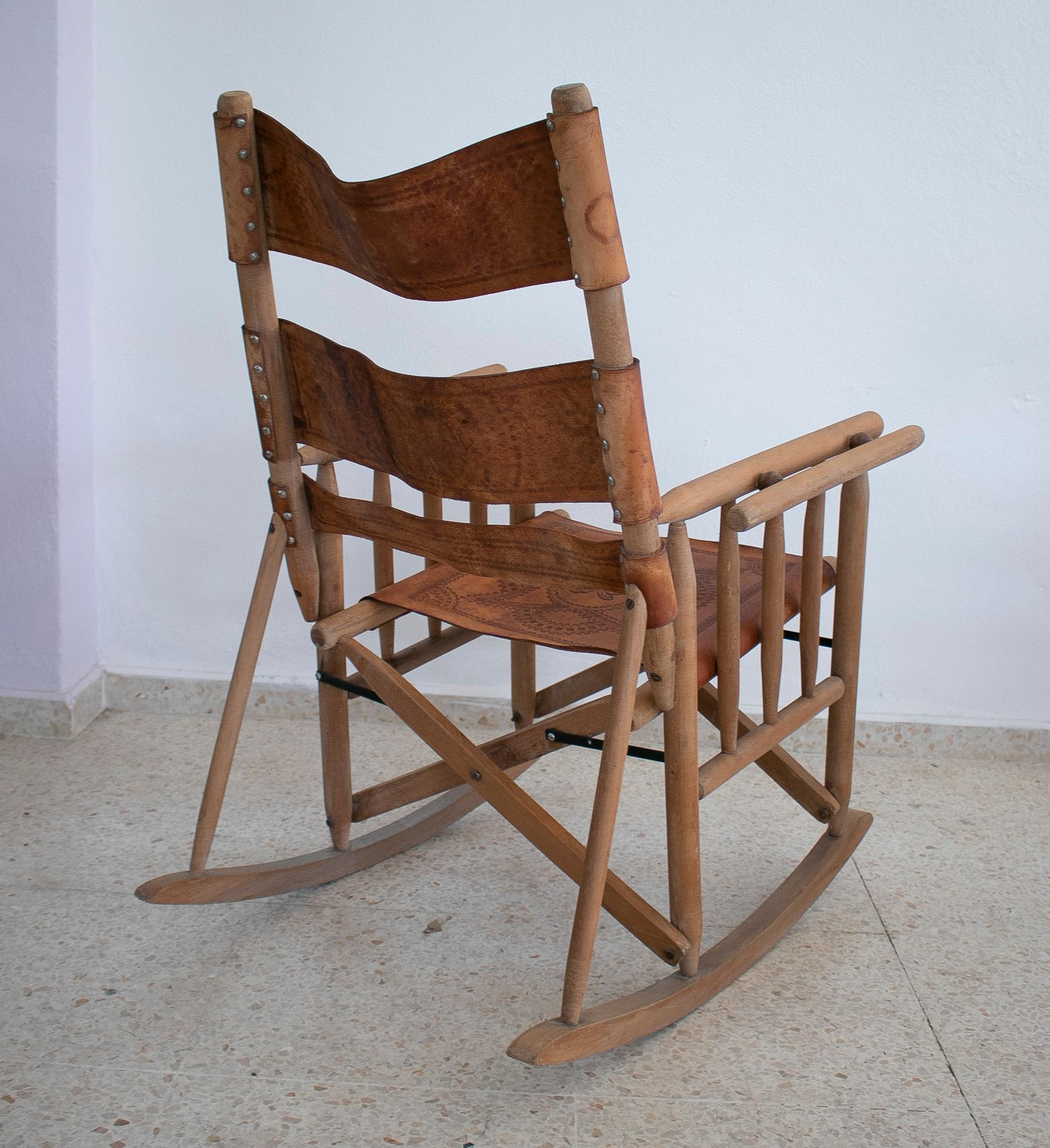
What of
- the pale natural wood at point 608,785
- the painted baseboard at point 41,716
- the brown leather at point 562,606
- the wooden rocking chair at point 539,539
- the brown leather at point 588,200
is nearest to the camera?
the brown leather at point 588,200

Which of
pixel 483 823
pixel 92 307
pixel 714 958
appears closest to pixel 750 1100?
pixel 714 958

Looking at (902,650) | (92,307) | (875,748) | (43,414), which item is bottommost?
(875,748)

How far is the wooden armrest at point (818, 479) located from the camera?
50.1 inches

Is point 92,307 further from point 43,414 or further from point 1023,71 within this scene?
point 1023,71

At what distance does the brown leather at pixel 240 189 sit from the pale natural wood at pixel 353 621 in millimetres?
390

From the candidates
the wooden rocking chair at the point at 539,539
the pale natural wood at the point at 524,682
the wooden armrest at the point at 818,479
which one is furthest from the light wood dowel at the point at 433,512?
the wooden armrest at the point at 818,479

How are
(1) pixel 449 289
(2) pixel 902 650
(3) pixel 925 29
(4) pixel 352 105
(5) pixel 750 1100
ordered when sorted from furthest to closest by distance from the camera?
(2) pixel 902 650, (4) pixel 352 105, (3) pixel 925 29, (5) pixel 750 1100, (1) pixel 449 289

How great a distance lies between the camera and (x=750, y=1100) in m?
1.37

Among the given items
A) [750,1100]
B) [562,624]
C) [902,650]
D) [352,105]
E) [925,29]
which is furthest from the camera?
[902,650]

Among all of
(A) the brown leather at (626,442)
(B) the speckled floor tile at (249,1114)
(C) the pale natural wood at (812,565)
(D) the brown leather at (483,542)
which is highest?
(A) the brown leather at (626,442)

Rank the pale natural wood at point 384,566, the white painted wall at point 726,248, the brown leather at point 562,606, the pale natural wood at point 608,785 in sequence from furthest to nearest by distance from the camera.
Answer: the white painted wall at point 726,248 < the pale natural wood at point 384,566 < the brown leather at point 562,606 < the pale natural wood at point 608,785

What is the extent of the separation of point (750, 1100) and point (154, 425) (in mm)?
1711

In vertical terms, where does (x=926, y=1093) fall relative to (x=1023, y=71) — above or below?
below

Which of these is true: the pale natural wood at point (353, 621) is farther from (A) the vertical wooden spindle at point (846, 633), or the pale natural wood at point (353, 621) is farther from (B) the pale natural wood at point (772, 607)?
(A) the vertical wooden spindle at point (846, 633)
